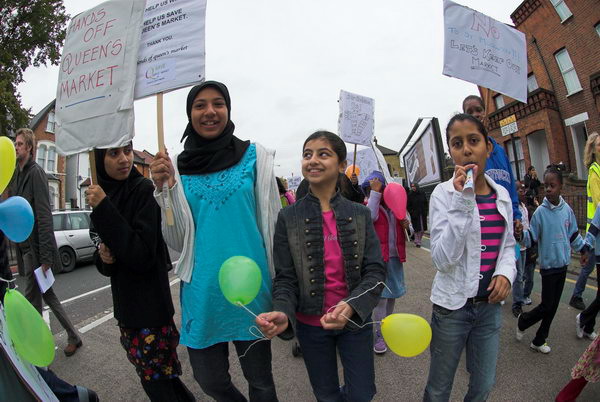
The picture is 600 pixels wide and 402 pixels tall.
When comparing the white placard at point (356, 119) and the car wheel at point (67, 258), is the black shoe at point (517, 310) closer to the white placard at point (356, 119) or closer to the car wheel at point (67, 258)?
the white placard at point (356, 119)

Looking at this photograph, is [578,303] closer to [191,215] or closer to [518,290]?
[518,290]

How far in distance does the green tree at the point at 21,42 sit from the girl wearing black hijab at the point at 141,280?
14.1m

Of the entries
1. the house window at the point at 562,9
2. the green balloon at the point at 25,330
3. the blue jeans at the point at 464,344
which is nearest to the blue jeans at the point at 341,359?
the blue jeans at the point at 464,344

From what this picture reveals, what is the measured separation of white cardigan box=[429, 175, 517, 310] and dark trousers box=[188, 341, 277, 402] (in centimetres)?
103

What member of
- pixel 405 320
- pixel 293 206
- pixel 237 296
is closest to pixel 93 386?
pixel 237 296

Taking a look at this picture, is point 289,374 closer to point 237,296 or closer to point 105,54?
point 237,296

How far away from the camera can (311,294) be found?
178cm

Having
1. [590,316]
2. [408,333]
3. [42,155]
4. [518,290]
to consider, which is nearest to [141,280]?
[408,333]

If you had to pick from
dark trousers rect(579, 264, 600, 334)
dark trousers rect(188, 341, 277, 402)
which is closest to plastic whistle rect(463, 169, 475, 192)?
dark trousers rect(188, 341, 277, 402)

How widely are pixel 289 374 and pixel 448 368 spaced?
168 centimetres

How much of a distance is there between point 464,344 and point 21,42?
749 inches

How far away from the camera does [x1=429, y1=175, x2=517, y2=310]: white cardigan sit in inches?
71.6

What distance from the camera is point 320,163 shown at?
1896 mm

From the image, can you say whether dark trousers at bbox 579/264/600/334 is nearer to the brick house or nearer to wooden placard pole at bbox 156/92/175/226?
wooden placard pole at bbox 156/92/175/226
